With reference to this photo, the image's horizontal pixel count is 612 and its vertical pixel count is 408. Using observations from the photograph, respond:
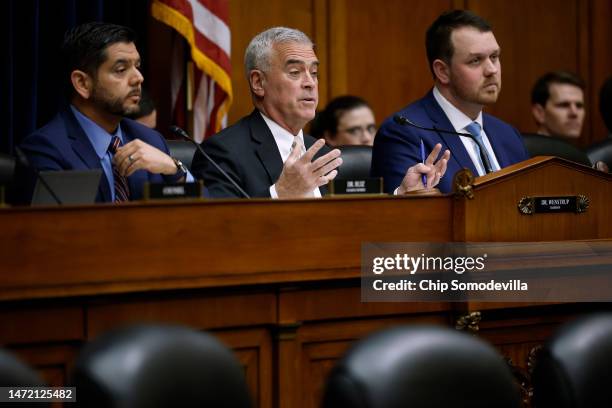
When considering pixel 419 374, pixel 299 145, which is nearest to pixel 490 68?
pixel 299 145

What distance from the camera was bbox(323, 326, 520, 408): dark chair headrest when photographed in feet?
5.42

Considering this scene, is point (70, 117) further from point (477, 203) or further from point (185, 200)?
point (477, 203)

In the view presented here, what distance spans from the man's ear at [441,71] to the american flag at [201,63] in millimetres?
1190

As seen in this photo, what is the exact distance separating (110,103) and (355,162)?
1.11m

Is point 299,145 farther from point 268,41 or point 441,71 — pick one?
point 441,71

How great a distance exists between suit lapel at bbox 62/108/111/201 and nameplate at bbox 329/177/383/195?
882mm

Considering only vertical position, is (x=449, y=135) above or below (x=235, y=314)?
above

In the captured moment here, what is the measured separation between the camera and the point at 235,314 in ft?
8.77

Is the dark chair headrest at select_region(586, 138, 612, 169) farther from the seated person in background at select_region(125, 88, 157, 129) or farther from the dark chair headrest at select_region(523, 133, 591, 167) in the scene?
the seated person in background at select_region(125, 88, 157, 129)

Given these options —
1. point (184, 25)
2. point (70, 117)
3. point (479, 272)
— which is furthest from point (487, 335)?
point (184, 25)

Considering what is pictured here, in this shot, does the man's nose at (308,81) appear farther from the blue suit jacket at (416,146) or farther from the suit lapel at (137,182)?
the suit lapel at (137,182)

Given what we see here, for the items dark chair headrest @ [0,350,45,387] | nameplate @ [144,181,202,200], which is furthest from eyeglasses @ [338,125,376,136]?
dark chair headrest @ [0,350,45,387]

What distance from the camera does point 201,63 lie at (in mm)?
4949

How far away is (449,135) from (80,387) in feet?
8.15
